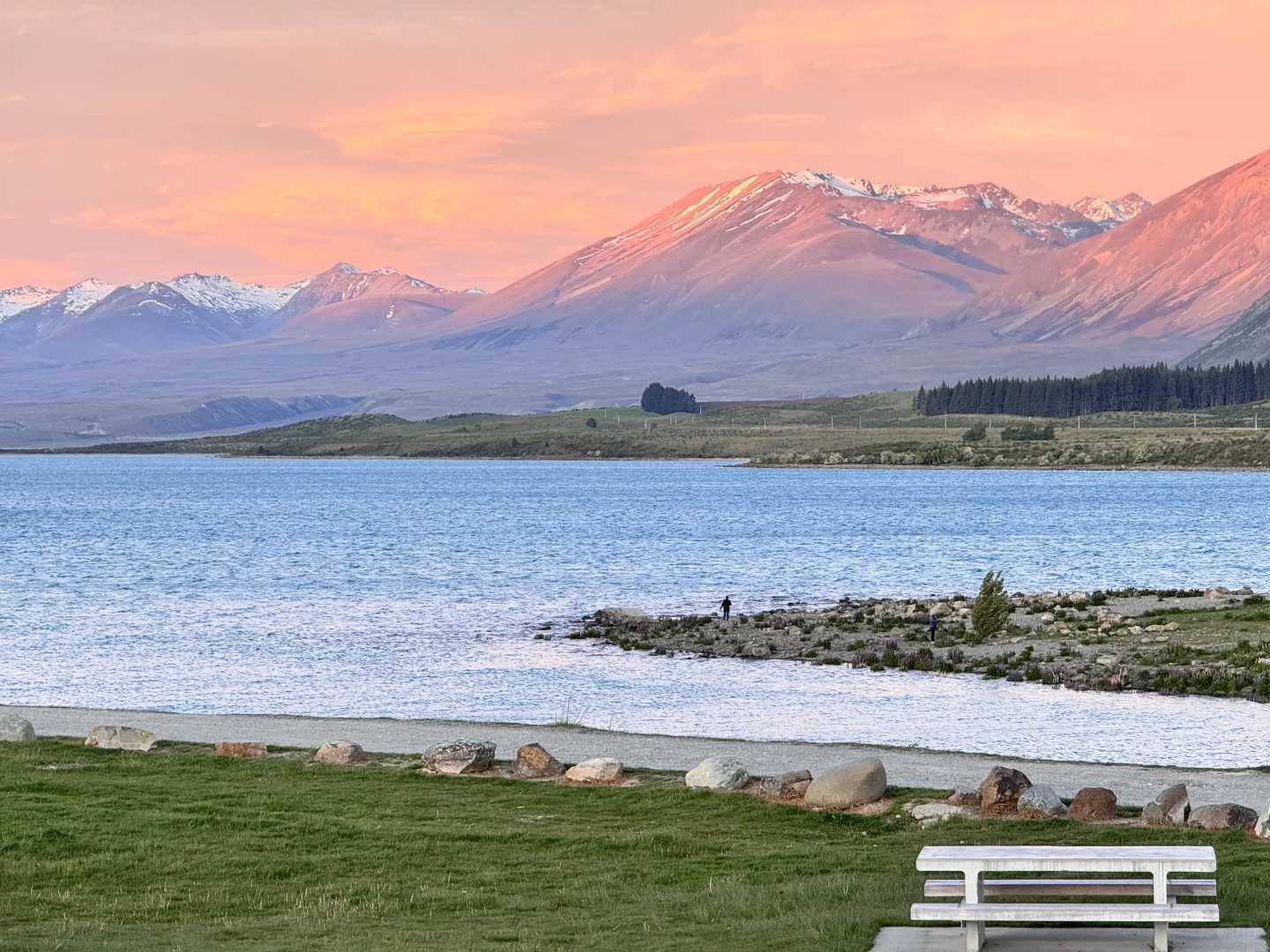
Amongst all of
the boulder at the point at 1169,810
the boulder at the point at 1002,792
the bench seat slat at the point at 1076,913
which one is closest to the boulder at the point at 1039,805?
the boulder at the point at 1002,792

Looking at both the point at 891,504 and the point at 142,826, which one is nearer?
Answer: the point at 142,826

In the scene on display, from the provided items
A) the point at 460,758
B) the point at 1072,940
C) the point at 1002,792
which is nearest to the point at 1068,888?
the point at 1072,940

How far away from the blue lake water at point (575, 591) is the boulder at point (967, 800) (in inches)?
319

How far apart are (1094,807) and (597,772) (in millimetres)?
6817

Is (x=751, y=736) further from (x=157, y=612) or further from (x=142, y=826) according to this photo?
(x=157, y=612)

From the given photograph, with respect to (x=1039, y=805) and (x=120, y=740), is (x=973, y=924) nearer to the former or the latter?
(x=1039, y=805)

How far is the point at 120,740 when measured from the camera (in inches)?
1030

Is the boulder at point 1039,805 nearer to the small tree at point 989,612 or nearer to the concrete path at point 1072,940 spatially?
the concrete path at point 1072,940

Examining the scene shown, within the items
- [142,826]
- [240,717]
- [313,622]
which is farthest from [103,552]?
[142,826]

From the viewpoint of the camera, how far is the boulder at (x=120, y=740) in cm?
2602

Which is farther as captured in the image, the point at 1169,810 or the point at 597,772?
the point at 597,772

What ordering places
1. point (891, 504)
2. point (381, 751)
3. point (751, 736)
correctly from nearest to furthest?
point (381, 751) < point (751, 736) < point (891, 504)

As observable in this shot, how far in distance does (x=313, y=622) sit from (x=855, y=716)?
26.5 metres

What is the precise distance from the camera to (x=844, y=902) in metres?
15.3
